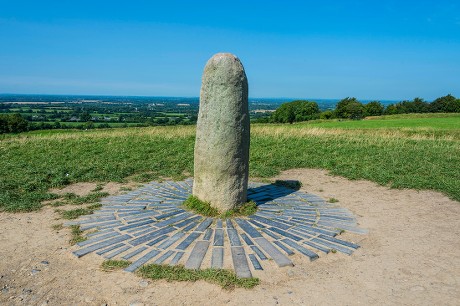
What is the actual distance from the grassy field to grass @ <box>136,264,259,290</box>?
3996 mm

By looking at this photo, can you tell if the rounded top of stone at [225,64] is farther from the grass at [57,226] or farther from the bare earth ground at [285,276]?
the grass at [57,226]

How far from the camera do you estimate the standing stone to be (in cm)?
578

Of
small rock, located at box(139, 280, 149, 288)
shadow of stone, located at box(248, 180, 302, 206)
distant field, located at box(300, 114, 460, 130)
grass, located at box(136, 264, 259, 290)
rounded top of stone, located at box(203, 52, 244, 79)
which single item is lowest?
small rock, located at box(139, 280, 149, 288)

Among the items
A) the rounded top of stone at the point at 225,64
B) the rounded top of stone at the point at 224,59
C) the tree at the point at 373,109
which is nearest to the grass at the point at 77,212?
the rounded top of stone at the point at 225,64

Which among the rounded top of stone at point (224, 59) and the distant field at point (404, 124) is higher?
the rounded top of stone at point (224, 59)

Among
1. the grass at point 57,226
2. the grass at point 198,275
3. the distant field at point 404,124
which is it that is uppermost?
the distant field at point 404,124

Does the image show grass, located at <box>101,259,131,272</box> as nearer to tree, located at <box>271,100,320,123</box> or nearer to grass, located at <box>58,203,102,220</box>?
grass, located at <box>58,203,102,220</box>

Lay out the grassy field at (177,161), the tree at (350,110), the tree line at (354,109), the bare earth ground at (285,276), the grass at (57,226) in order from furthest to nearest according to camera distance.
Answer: the tree at (350,110), the tree line at (354,109), the grassy field at (177,161), the grass at (57,226), the bare earth ground at (285,276)

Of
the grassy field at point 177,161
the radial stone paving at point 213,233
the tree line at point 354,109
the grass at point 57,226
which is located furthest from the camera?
the tree line at point 354,109

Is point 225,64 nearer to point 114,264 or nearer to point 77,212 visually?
point 114,264

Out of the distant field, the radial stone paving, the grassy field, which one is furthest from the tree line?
the radial stone paving

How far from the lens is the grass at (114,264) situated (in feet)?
13.6

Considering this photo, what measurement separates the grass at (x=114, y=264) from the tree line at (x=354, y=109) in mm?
51510

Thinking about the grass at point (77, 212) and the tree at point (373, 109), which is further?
the tree at point (373, 109)
